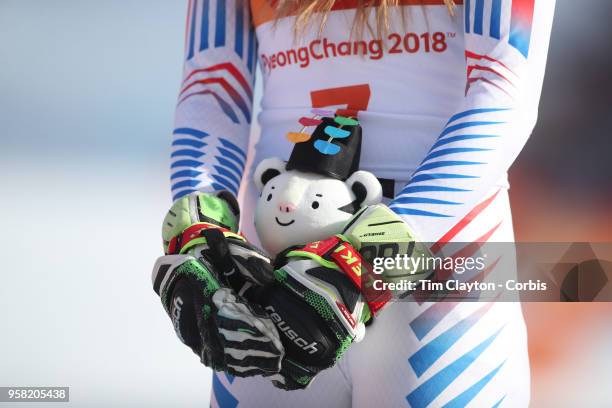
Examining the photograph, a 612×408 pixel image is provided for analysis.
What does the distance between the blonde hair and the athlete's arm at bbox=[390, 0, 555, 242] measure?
0.27 ft

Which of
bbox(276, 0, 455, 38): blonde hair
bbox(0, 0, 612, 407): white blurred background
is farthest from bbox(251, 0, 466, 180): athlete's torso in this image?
bbox(0, 0, 612, 407): white blurred background

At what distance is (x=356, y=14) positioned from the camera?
1.05 metres

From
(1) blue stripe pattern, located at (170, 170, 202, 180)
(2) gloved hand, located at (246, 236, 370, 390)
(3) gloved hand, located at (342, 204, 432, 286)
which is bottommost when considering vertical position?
(2) gloved hand, located at (246, 236, 370, 390)

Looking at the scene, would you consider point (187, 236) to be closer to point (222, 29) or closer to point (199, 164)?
Answer: point (199, 164)

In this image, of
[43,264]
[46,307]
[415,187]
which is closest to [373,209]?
[415,187]

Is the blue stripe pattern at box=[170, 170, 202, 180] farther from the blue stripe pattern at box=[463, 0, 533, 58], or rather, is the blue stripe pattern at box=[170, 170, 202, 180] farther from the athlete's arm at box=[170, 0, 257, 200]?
the blue stripe pattern at box=[463, 0, 533, 58]

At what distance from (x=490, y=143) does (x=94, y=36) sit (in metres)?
3.06

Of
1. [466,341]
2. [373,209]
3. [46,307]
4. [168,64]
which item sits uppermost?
[168,64]

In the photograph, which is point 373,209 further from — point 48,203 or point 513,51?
point 48,203

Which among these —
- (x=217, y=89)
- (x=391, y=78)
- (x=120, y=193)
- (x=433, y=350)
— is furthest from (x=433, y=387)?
(x=120, y=193)

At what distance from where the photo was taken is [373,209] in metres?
0.88

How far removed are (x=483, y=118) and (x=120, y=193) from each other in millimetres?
2521

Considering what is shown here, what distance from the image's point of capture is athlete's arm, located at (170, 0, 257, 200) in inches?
44.6

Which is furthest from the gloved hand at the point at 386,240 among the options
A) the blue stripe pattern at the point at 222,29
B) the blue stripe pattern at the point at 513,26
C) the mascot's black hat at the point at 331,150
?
Result: the blue stripe pattern at the point at 222,29
